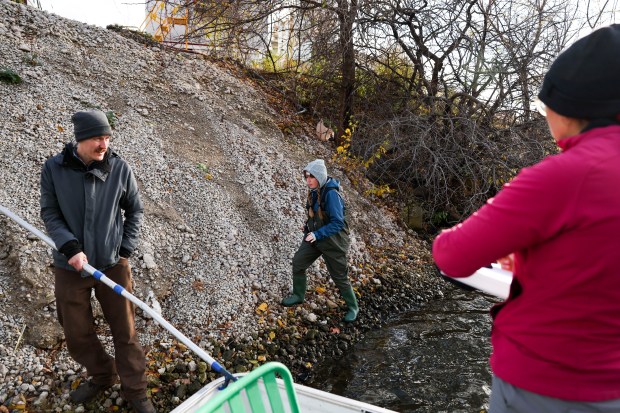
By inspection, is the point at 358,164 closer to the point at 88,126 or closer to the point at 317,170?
the point at 317,170

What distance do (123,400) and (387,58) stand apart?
856cm

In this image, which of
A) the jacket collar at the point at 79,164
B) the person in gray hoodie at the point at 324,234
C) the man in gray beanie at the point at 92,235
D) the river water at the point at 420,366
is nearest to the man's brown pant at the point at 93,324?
the man in gray beanie at the point at 92,235

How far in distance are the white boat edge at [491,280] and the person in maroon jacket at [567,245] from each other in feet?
0.66

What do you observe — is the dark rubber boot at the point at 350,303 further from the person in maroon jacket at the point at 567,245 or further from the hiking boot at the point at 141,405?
the person in maroon jacket at the point at 567,245

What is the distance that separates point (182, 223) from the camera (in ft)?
20.0

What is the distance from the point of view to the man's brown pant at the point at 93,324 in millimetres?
3285

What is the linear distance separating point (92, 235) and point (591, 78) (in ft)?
10.3

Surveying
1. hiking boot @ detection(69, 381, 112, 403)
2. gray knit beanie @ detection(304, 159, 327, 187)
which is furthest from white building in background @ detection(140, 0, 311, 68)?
hiking boot @ detection(69, 381, 112, 403)

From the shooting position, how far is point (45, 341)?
409 centimetres

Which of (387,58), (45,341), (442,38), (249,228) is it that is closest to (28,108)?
(249,228)

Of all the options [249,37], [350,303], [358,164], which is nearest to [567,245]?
[350,303]

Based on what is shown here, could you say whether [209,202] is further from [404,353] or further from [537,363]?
[537,363]

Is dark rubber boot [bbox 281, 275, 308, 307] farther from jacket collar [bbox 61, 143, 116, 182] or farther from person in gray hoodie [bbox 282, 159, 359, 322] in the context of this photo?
jacket collar [bbox 61, 143, 116, 182]

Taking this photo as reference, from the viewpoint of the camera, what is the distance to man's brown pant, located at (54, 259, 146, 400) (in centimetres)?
329
